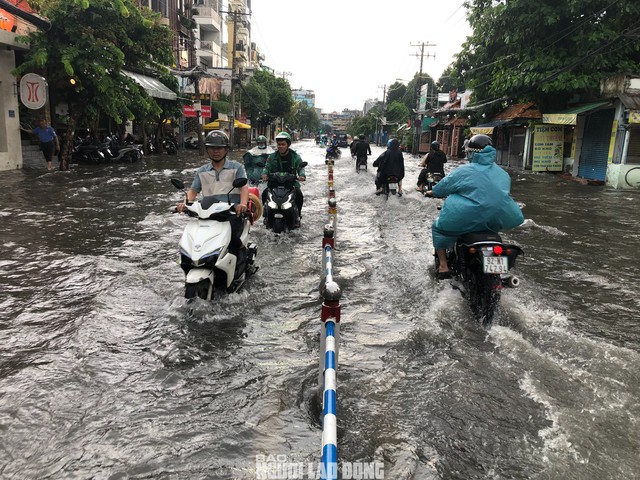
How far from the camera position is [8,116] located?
16.5 m

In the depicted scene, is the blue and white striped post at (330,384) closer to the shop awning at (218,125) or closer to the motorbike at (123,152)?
the motorbike at (123,152)

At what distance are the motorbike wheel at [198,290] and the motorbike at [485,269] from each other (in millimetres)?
2457

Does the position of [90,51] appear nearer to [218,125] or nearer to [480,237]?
[480,237]

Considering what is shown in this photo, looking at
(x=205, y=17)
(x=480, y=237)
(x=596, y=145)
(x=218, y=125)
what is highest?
(x=205, y=17)

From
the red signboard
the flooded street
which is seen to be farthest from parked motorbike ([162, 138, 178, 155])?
the flooded street

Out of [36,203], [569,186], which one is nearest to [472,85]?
[569,186]

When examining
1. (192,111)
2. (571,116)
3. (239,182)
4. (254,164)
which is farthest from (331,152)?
(239,182)

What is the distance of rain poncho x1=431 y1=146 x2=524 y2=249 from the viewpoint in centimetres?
466

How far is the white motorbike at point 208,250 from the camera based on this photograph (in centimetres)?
462

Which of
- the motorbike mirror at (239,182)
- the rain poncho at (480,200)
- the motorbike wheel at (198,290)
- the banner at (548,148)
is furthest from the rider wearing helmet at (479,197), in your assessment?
the banner at (548,148)

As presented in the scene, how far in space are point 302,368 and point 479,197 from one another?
2.28 meters

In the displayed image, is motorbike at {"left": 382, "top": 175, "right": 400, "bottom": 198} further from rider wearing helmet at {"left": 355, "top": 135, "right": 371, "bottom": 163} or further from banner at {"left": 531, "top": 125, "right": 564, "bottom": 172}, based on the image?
banner at {"left": 531, "top": 125, "right": 564, "bottom": 172}

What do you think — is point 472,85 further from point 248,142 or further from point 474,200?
point 248,142

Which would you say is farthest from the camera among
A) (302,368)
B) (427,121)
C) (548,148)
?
(427,121)
